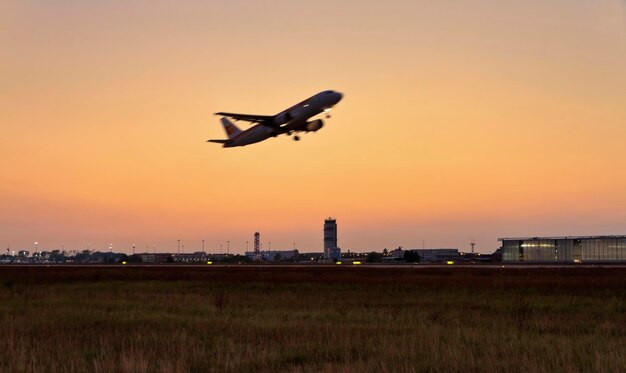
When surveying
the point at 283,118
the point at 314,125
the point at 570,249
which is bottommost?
the point at 570,249

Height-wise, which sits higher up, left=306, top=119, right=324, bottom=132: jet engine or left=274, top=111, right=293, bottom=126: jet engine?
left=274, top=111, right=293, bottom=126: jet engine

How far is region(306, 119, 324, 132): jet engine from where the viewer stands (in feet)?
201

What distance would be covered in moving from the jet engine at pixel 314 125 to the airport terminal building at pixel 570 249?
129m

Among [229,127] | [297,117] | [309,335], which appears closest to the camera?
[309,335]

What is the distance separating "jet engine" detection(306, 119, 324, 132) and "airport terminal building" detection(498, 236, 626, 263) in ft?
423

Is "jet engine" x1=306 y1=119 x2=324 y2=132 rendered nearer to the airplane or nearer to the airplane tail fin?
the airplane

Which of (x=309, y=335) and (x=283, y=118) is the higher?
(x=283, y=118)

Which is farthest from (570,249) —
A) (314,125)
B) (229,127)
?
(314,125)

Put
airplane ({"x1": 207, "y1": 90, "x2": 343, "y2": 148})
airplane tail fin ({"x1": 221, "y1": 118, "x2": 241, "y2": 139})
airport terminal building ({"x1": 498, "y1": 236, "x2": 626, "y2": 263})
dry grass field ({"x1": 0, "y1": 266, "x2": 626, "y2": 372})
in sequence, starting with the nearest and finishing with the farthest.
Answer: dry grass field ({"x1": 0, "y1": 266, "x2": 626, "y2": 372}), airplane ({"x1": 207, "y1": 90, "x2": 343, "y2": 148}), airplane tail fin ({"x1": 221, "y1": 118, "x2": 241, "y2": 139}), airport terminal building ({"x1": 498, "y1": 236, "x2": 626, "y2": 263})

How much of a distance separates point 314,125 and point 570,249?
13829cm

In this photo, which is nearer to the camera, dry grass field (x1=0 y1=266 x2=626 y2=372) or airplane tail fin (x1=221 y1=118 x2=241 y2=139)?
dry grass field (x1=0 y1=266 x2=626 y2=372)

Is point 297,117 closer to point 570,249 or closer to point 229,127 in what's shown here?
point 229,127

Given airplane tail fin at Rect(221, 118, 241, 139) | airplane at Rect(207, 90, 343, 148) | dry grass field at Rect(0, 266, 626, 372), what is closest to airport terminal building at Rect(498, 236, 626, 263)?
airplane tail fin at Rect(221, 118, 241, 139)

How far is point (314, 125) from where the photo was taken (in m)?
61.4
